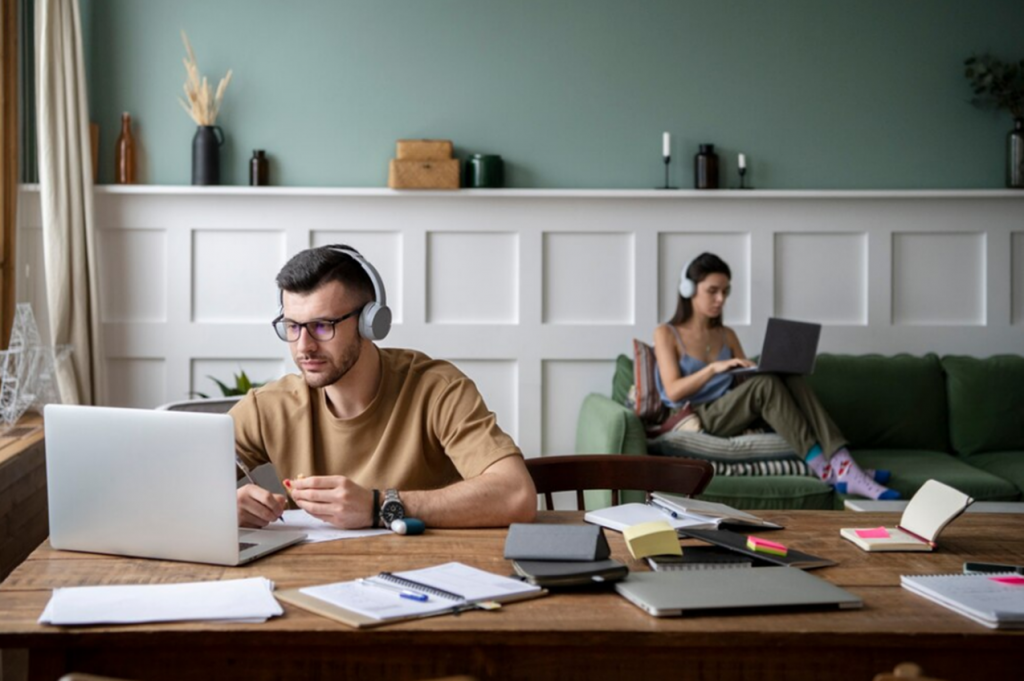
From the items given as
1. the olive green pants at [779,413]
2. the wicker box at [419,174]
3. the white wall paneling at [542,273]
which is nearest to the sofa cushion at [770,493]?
the olive green pants at [779,413]

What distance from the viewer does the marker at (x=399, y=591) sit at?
5.10ft

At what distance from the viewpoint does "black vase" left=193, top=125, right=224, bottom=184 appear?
14.7 feet

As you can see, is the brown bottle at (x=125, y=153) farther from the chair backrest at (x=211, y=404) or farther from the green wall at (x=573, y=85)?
the chair backrest at (x=211, y=404)

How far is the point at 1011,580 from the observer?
5.47 ft

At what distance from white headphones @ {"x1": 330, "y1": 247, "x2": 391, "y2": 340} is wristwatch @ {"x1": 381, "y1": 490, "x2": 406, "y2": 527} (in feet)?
1.19

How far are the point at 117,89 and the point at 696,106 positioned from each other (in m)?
2.38

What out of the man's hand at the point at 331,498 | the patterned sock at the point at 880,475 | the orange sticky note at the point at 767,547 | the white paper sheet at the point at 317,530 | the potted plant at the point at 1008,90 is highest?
the potted plant at the point at 1008,90

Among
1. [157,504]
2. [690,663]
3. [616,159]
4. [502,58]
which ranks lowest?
[690,663]

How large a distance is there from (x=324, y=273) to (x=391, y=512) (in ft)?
1.74

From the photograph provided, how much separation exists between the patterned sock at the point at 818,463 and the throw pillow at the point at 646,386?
22.6 inches

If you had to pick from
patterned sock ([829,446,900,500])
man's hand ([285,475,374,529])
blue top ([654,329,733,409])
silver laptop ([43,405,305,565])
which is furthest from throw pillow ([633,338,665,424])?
silver laptop ([43,405,305,565])

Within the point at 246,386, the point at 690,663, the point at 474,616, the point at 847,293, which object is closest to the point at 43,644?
the point at 474,616

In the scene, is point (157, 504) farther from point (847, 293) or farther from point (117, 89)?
point (847, 293)

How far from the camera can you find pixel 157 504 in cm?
177
